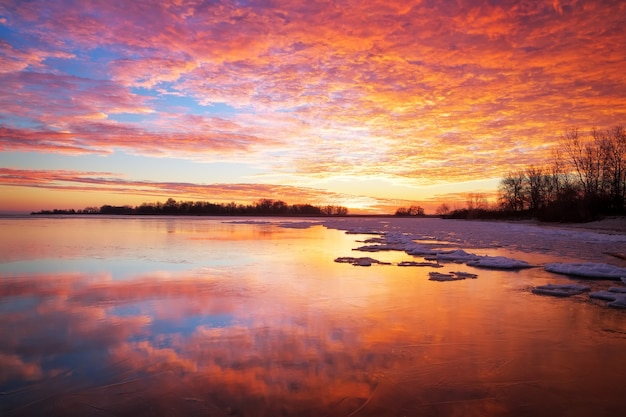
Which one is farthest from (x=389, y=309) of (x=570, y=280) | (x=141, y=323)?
(x=570, y=280)

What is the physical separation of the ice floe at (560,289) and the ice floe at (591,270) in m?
1.58

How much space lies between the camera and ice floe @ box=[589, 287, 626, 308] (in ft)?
20.3

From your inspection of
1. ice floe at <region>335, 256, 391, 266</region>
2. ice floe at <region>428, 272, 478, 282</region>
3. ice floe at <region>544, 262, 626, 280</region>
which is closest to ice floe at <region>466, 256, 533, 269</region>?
ice floe at <region>544, 262, 626, 280</region>

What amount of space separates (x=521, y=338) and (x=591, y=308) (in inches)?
94.3

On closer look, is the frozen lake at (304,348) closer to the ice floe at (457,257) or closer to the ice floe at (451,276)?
the ice floe at (451,276)

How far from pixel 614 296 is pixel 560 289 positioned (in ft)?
2.94

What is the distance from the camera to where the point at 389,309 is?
5906 millimetres

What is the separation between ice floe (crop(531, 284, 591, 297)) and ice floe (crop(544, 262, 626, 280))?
1.58 meters

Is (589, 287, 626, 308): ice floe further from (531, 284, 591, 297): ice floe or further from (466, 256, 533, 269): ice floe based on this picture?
(466, 256, 533, 269): ice floe

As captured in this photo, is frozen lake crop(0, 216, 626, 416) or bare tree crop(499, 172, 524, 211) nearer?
frozen lake crop(0, 216, 626, 416)

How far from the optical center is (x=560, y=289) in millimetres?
7348

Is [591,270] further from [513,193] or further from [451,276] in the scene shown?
[513,193]

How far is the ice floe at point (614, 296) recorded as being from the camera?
20.3 feet

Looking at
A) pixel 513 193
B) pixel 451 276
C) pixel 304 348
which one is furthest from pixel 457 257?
pixel 513 193
